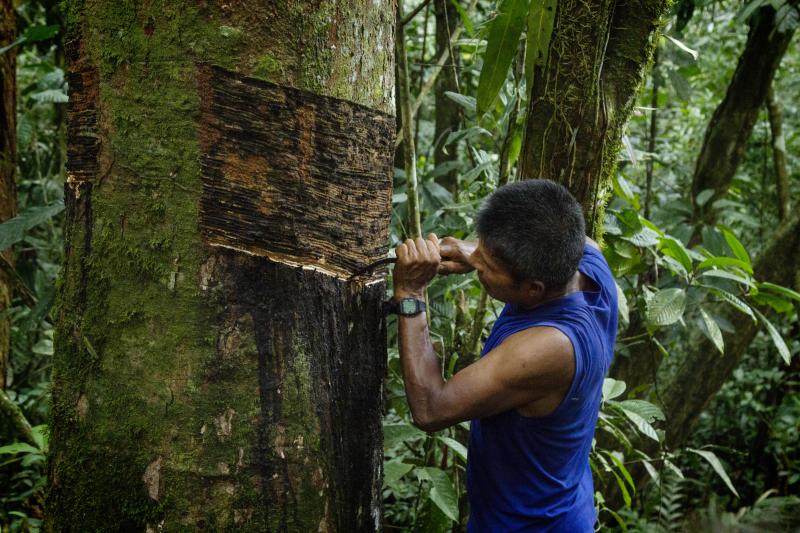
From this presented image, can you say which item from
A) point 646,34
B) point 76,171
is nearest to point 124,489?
point 76,171

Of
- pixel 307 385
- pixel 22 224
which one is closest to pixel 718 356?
pixel 307 385

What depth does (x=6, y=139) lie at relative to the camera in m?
3.62

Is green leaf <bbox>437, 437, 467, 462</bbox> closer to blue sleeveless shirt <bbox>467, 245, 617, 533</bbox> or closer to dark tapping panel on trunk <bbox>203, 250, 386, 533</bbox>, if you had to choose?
blue sleeveless shirt <bbox>467, 245, 617, 533</bbox>

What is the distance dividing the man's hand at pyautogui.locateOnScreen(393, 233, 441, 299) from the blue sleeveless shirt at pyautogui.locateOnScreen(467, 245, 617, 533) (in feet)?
0.99

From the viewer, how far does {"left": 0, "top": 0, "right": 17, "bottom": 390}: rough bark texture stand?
3572mm

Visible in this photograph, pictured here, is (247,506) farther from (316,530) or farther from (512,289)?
(512,289)

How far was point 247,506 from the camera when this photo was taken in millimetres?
1381

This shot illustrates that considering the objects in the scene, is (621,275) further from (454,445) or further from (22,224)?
(22,224)

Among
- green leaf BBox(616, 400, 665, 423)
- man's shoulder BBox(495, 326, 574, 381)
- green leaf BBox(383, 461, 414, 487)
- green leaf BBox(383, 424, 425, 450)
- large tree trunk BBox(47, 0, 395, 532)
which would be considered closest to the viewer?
large tree trunk BBox(47, 0, 395, 532)

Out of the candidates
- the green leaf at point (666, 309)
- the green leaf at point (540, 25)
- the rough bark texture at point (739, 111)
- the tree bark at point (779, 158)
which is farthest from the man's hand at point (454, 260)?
the tree bark at point (779, 158)

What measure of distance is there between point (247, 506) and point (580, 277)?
4.16ft

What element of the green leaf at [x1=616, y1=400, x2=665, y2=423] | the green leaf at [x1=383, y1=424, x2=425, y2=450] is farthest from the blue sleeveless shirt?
the green leaf at [x1=616, y1=400, x2=665, y2=423]

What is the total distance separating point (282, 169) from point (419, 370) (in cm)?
73

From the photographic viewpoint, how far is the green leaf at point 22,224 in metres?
2.36
